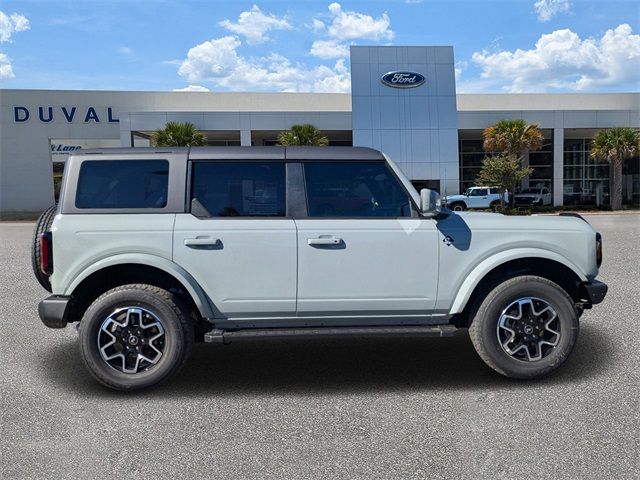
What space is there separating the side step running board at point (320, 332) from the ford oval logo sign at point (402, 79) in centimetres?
2887

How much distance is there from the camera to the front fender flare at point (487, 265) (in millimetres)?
4207

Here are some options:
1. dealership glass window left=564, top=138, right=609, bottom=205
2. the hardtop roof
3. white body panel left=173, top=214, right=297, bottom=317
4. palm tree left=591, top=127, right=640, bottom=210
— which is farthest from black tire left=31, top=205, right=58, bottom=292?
dealership glass window left=564, top=138, right=609, bottom=205

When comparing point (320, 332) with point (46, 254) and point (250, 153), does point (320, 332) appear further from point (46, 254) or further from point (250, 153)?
point (46, 254)

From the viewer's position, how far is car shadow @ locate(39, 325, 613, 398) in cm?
422

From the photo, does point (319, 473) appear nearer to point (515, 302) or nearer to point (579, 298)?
point (515, 302)

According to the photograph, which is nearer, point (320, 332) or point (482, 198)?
point (320, 332)

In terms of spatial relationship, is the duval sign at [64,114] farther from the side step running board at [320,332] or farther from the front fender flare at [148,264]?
the side step running board at [320,332]

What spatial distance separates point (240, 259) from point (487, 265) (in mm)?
1996

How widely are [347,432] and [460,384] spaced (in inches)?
49.7

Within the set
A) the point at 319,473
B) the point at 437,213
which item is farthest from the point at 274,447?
the point at 437,213

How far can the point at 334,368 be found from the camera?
4.67 m

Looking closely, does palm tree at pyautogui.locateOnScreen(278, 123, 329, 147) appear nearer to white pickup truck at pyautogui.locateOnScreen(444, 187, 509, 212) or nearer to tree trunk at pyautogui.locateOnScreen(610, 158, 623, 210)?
white pickup truck at pyautogui.locateOnScreen(444, 187, 509, 212)

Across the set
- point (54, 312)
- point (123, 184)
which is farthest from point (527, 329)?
point (54, 312)

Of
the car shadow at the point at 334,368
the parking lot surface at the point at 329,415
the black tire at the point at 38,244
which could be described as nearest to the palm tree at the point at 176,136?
the parking lot surface at the point at 329,415
